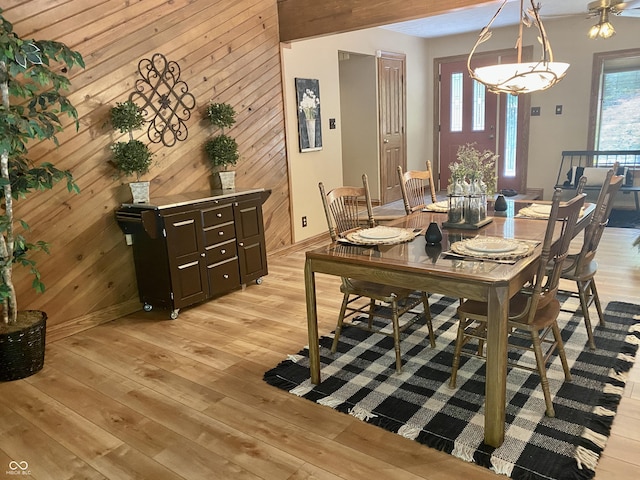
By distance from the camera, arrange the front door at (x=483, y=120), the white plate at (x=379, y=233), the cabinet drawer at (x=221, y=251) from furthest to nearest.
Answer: the front door at (x=483, y=120)
the cabinet drawer at (x=221, y=251)
the white plate at (x=379, y=233)

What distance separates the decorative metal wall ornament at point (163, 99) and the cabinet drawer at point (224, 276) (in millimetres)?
1081

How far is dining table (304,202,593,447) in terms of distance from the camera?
6.25 feet

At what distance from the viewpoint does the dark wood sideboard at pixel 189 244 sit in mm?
3527

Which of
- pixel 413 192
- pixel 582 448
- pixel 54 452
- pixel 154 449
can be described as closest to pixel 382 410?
pixel 582 448

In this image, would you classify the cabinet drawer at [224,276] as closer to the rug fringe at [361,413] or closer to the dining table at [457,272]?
the dining table at [457,272]

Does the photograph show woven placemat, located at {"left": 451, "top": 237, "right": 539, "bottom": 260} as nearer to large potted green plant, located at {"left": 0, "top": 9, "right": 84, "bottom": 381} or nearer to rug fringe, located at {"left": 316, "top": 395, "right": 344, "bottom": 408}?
rug fringe, located at {"left": 316, "top": 395, "right": 344, "bottom": 408}

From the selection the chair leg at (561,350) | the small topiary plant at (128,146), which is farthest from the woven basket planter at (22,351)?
the chair leg at (561,350)

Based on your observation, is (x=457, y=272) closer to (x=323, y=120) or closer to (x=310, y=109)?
(x=310, y=109)

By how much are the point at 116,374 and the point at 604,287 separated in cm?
356

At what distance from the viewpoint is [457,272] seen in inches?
76.8

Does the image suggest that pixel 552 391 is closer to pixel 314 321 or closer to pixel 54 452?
pixel 314 321

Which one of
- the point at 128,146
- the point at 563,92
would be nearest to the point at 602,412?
the point at 128,146

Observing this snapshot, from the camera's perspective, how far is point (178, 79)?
3990 mm

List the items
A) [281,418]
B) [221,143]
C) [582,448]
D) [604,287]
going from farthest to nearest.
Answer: [221,143] < [604,287] < [281,418] < [582,448]
